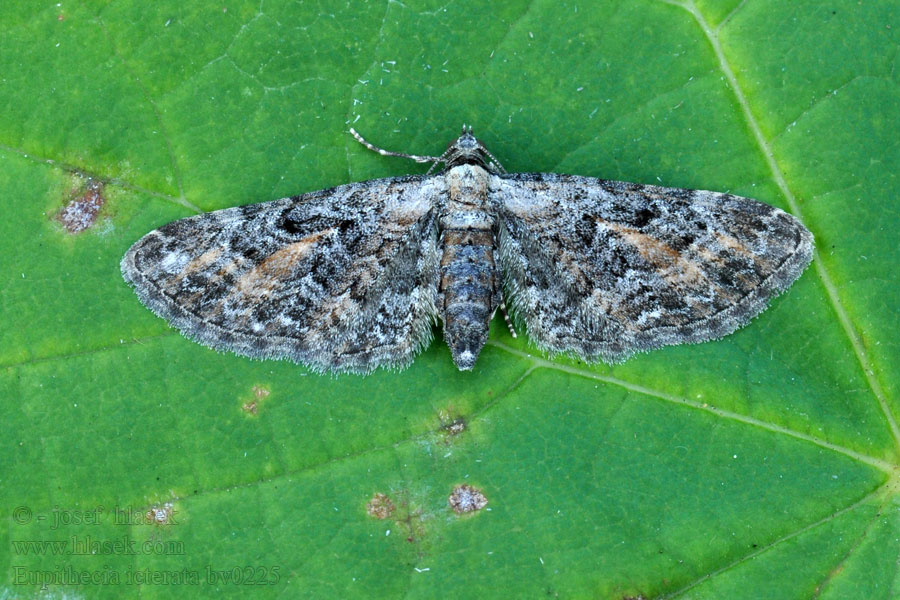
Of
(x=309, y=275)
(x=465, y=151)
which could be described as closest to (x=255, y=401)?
(x=309, y=275)

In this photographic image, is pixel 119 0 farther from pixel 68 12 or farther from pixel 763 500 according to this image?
pixel 763 500

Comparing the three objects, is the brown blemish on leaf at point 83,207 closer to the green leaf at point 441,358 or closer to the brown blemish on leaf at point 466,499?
the green leaf at point 441,358

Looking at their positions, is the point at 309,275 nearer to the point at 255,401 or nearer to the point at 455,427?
the point at 255,401

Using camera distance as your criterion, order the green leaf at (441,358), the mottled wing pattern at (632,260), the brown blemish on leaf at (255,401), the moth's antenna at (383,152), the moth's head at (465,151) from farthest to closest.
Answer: the moth's antenna at (383,152)
the moth's head at (465,151)
the brown blemish on leaf at (255,401)
the mottled wing pattern at (632,260)
the green leaf at (441,358)

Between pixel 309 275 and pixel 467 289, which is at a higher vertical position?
pixel 467 289

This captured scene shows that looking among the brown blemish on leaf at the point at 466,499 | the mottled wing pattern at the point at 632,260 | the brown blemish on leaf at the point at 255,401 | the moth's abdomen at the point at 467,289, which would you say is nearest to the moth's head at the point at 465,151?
the mottled wing pattern at the point at 632,260

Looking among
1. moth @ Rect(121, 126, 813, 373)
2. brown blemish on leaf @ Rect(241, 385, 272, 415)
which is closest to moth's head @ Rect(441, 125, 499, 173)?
moth @ Rect(121, 126, 813, 373)
